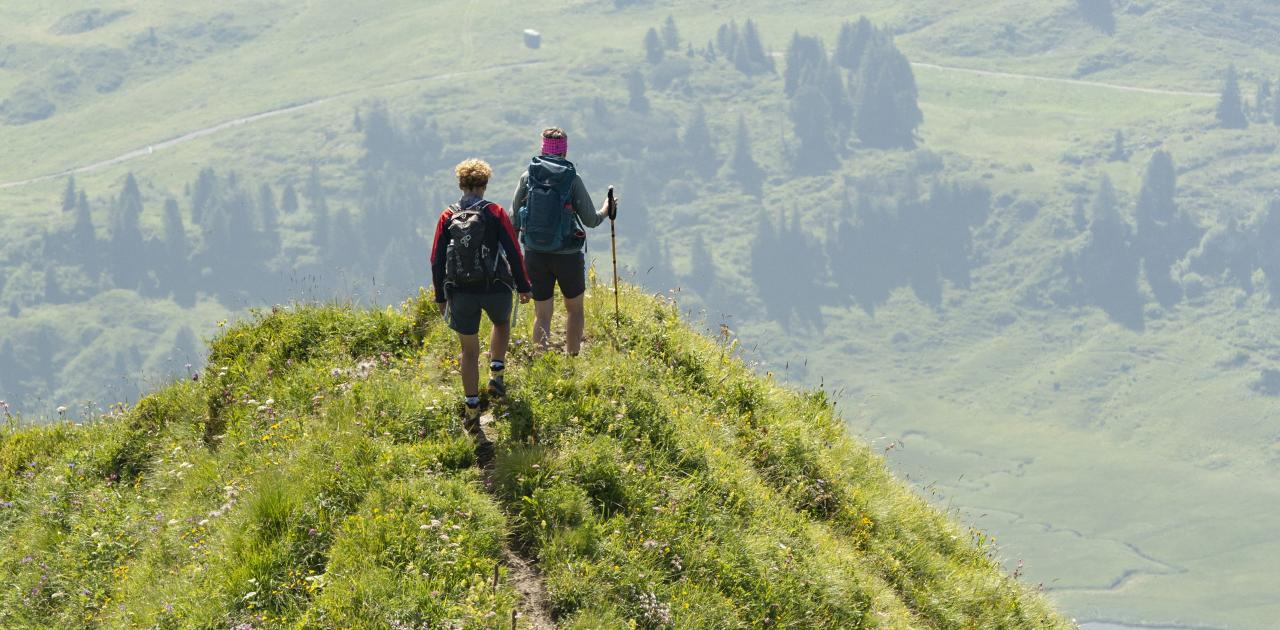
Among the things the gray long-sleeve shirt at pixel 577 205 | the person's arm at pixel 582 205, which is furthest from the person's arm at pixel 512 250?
the person's arm at pixel 582 205

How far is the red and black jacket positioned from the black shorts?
1.20 metres

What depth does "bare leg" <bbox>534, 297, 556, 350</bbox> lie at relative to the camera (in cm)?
1370

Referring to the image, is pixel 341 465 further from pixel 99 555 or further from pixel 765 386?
pixel 765 386

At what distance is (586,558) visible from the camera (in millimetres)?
10672

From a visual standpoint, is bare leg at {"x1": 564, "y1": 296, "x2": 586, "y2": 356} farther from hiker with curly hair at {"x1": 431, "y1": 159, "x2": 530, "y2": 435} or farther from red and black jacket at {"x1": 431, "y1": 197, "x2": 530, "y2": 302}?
red and black jacket at {"x1": 431, "y1": 197, "x2": 530, "y2": 302}

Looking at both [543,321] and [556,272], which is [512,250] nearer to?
[556,272]

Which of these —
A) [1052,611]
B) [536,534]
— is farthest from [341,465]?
[1052,611]

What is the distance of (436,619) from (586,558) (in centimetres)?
161

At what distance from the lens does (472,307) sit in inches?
472

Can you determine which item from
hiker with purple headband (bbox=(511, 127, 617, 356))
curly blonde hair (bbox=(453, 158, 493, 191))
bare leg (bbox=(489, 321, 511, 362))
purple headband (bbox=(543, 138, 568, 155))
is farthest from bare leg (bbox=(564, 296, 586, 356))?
curly blonde hair (bbox=(453, 158, 493, 191))

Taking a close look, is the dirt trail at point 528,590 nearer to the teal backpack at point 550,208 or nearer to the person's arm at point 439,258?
the person's arm at point 439,258

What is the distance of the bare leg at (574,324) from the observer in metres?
13.4

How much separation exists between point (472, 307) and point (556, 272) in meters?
1.63

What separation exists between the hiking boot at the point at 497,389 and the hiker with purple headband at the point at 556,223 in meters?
1.18
